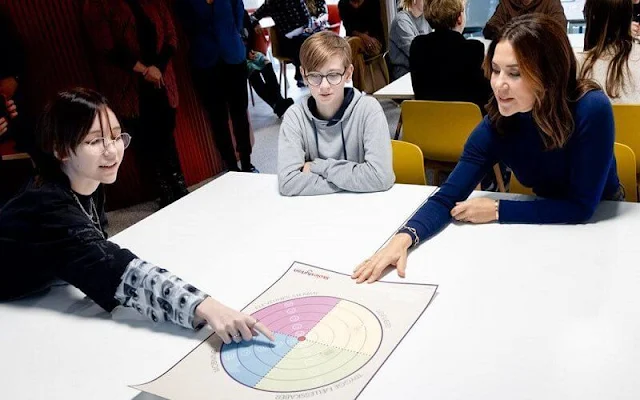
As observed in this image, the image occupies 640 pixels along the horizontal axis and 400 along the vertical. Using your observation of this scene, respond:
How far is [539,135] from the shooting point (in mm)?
1496

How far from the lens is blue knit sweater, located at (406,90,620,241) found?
1420mm

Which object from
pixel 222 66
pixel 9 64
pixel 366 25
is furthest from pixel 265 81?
pixel 9 64

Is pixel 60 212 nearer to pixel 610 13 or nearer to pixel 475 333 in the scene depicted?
pixel 475 333

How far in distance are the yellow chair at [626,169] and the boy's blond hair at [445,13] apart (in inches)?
52.1

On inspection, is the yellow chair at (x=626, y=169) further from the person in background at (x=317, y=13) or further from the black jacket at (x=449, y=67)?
the person in background at (x=317, y=13)

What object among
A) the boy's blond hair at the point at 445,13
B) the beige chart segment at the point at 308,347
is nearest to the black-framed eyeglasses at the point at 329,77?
the beige chart segment at the point at 308,347

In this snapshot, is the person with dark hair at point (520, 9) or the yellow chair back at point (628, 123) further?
the person with dark hair at point (520, 9)

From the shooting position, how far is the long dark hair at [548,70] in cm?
137

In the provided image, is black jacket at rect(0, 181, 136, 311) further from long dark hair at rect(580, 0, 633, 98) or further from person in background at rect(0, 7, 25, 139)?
long dark hair at rect(580, 0, 633, 98)

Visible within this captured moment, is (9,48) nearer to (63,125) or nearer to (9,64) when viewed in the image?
(9,64)

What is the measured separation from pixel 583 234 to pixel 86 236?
1.21 metres

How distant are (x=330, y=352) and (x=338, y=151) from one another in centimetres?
107

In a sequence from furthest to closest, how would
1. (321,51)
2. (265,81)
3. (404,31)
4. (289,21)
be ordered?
1. (265,81)
2. (289,21)
3. (404,31)
4. (321,51)

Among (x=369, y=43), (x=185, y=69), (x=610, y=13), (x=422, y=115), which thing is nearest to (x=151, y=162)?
(x=185, y=69)
